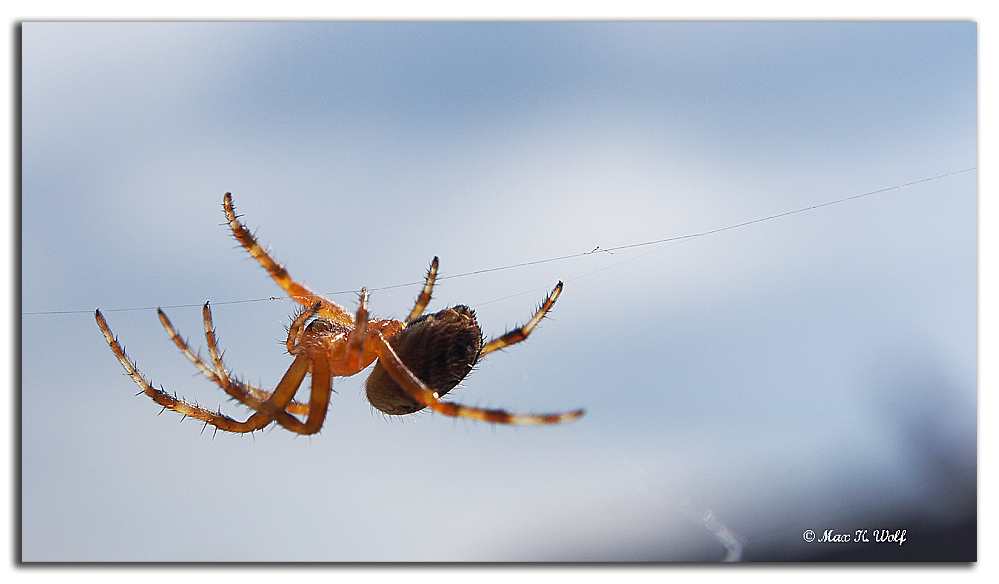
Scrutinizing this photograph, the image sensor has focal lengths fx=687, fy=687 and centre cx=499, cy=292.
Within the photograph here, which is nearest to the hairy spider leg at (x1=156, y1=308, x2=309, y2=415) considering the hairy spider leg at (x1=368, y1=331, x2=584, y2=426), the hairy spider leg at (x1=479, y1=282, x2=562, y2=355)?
the hairy spider leg at (x1=368, y1=331, x2=584, y2=426)

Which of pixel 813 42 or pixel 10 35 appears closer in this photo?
pixel 10 35

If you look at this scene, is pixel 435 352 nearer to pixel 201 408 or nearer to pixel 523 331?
pixel 523 331

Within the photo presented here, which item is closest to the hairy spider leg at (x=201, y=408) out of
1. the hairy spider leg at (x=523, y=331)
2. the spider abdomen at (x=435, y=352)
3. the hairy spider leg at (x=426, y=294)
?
the spider abdomen at (x=435, y=352)

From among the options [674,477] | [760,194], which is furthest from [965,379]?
[674,477]

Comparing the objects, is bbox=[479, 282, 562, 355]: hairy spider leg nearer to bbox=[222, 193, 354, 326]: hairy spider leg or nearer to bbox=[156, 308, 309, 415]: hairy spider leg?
bbox=[222, 193, 354, 326]: hairy spider leg

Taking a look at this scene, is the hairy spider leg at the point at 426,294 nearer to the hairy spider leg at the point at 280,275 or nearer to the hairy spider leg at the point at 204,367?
the hairy spider leg at the point at 280,275

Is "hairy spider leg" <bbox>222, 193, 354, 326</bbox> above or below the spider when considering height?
above

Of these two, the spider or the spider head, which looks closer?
the spider
